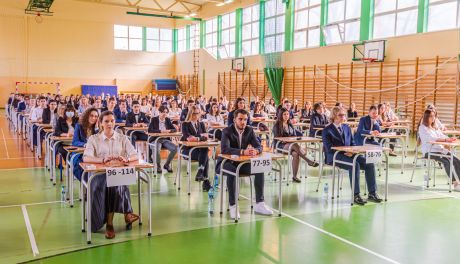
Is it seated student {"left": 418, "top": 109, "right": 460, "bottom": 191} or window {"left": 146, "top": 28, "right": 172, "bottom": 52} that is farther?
window {"left": 146, "top": 28, "right": 172, "bottom": 52}

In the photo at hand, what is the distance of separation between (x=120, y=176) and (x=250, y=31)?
20.4 metres

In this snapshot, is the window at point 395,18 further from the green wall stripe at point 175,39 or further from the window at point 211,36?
the green wall stripe at point 175,39

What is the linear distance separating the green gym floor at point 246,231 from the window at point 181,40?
25.8 m

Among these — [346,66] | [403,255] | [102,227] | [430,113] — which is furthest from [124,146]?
[346,66]

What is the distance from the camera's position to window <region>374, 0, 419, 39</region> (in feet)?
48.7

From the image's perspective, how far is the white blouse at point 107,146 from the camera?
16.0 ft

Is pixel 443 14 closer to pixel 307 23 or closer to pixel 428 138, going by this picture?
pixel 307 23

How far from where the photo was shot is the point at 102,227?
4969mm

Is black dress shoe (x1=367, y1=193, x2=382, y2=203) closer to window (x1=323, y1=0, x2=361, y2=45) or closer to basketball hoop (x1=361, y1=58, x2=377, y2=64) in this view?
basketball hoop (x1=361, y1=58, x2=377, y2=64)

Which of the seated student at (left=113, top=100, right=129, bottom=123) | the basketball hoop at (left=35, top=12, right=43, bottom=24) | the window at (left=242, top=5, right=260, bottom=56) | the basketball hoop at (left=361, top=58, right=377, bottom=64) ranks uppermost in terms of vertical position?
the basketball hoop at (left=35, top=12, right=43, bottom=24)

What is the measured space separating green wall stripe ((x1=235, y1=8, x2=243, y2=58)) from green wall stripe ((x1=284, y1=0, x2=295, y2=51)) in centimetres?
437

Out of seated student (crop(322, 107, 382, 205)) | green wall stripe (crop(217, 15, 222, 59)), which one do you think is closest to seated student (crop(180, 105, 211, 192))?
seated student (crop(322, 107, 382, 205))

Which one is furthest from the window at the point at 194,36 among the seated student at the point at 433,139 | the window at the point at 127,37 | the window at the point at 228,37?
the seated student at the point at 433,139

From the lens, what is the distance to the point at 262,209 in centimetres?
565
